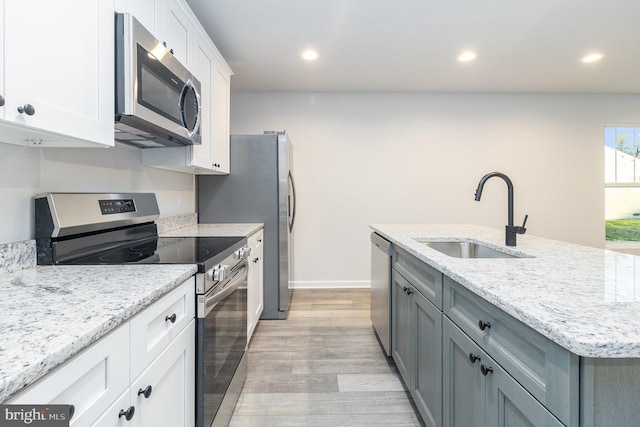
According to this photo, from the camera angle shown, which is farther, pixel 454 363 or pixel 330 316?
pixel 330 316

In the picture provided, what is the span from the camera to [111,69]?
1.26 m

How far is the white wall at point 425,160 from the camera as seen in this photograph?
Result: 4.13 meters

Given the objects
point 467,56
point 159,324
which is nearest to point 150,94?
point 159,324

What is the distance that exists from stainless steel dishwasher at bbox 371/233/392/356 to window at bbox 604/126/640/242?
377 centimetres

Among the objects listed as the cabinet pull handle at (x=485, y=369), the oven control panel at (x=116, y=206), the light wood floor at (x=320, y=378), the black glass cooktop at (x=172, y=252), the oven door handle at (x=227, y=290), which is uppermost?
the oven control panel at (x=116, y=206)

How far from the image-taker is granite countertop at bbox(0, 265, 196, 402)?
0.54 meters

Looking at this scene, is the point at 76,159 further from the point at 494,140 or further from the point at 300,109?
the point at 494,140

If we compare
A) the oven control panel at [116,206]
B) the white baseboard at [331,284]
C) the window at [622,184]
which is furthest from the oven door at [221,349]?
the window at [622,184]

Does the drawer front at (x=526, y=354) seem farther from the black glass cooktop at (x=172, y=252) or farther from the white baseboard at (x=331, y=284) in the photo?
the white baseboard at (x=331, y=284)

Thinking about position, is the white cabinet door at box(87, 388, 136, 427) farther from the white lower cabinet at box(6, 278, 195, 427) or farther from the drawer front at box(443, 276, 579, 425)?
the drawer front at box(443, 276, 579, 425)

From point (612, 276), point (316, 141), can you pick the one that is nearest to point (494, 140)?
point (316, 141)

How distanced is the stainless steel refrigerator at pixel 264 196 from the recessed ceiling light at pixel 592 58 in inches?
116

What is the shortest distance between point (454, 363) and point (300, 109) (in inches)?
138

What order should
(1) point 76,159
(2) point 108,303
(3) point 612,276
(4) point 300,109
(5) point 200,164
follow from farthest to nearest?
(4) point 300,109
(5) point 200,164
(1) point 76,159
(3) point 612,276
(2) point 108,303
